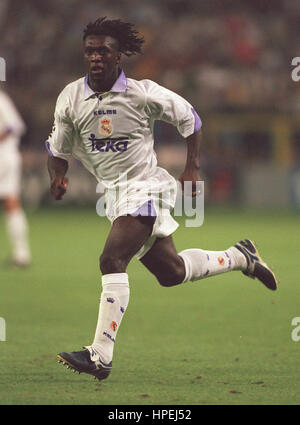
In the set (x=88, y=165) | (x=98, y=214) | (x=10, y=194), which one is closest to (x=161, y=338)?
(x=88, y=165)

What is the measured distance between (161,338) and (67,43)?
735 inches

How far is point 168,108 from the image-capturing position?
506 cm

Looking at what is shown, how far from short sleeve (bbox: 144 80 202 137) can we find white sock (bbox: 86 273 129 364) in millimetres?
976

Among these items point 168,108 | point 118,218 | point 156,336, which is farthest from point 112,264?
point 156,336

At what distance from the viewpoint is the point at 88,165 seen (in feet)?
17.2

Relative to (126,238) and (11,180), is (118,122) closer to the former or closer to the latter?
(126,238)

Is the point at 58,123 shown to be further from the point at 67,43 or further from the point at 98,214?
the point at 67,43

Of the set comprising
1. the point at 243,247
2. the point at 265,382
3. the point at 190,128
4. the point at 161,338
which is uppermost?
the point at 190,128

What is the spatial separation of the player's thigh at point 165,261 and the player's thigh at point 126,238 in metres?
0.26

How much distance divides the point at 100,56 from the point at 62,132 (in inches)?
20.8

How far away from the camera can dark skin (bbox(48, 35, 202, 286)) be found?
479 cm

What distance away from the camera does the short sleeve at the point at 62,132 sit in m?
5.04

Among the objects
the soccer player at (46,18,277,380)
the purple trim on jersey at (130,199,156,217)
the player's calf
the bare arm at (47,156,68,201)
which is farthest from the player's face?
the player's calf

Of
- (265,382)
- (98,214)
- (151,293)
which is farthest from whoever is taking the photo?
(98,214)
